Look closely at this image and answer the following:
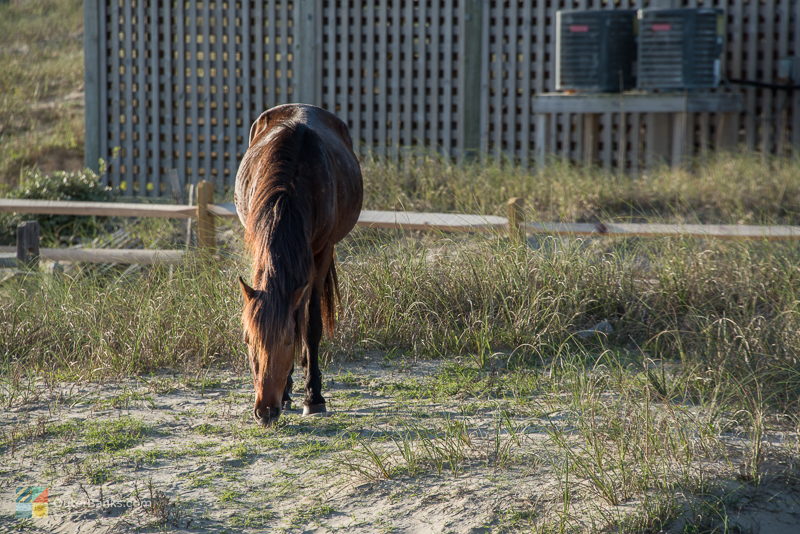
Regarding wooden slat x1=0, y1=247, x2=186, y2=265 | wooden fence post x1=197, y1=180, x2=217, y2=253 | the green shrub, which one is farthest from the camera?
the green shrub

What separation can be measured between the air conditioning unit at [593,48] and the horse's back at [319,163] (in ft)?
16.6

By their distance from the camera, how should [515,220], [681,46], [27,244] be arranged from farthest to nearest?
[681,46] < [27,244] < [515,220]

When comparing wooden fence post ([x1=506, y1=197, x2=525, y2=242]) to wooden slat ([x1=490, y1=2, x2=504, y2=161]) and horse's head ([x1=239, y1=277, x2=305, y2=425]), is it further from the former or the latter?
wooden slat ([x1=490, y1=2, x2=504, y2=161])

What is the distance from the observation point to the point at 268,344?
155 inches

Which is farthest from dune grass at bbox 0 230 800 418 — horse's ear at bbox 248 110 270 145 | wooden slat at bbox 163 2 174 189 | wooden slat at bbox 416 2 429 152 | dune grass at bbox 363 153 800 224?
wooden slat at bbox 163 2 174 189

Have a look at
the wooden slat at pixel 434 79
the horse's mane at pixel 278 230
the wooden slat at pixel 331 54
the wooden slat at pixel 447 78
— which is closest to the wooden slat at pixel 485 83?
the wooden slat at pixel 447 78

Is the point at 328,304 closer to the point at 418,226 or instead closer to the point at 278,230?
the point at 278,230

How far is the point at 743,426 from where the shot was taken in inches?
174

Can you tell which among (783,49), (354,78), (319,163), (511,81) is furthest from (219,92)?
(319,163)

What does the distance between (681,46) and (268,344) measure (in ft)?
24.7

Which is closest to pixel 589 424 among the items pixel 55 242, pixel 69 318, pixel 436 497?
pixel 436 497

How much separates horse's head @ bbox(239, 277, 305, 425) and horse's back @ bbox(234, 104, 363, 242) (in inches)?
29.3

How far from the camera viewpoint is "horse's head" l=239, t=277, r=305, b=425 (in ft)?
12.9

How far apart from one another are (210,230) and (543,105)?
15.2 feet
